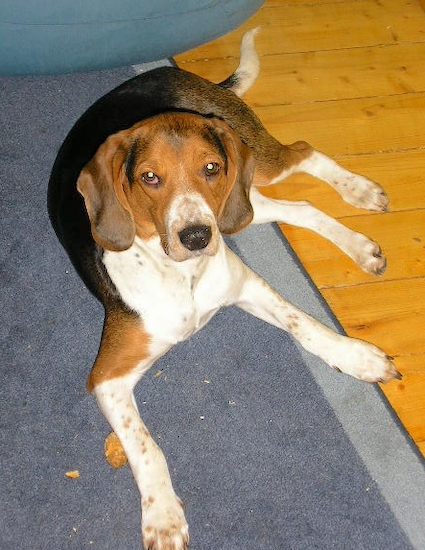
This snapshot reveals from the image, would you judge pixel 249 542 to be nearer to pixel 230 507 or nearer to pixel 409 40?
pixel 230 507

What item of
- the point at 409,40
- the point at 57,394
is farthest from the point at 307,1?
the point at 57,394

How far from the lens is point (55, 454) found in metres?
3.61

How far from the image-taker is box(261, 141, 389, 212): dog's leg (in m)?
4.46

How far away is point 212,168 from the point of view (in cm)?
317

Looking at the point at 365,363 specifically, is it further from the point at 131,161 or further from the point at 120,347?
the point at 131,161

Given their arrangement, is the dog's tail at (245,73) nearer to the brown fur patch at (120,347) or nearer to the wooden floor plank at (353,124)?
the wooden floor plank at (353,124)

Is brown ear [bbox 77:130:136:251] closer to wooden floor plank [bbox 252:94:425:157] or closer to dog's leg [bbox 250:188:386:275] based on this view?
dog's leg [bbox 250:188:386:275]

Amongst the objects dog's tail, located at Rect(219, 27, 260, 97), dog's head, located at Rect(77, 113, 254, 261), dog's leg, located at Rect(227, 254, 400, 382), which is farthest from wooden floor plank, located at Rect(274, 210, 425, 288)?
dog's head, located at Rect(77, 113, 254, 261)

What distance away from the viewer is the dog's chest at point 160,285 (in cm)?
342

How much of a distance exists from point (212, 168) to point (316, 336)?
1.13 metres

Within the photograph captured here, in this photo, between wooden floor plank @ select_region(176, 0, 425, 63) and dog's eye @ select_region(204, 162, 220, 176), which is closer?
dog's eye @ select_region(204, 162, 220, 176)

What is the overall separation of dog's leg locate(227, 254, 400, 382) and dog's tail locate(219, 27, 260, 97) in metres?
1.46

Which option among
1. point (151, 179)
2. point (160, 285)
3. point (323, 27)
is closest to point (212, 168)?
point (151, 179)

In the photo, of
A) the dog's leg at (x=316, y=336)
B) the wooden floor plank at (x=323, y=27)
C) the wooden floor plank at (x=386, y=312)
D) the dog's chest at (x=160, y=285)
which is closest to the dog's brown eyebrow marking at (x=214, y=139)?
the dog's chest at (x=160, y=285)
